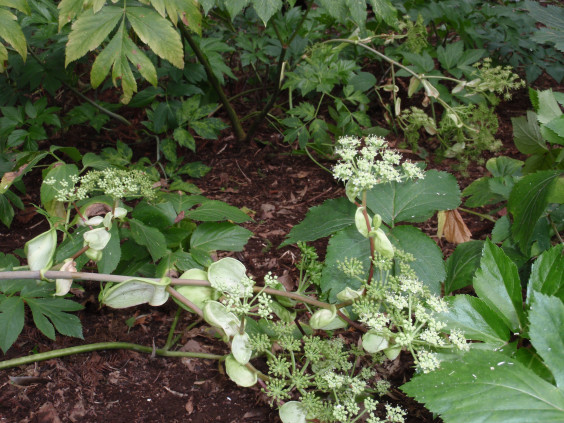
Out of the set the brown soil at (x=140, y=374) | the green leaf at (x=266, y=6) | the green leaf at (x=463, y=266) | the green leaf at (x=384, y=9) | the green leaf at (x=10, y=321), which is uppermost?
the green leaf at (x=266, y=6)

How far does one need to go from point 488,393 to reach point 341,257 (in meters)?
0.58

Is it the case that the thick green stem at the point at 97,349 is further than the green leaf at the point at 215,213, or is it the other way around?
the green leaf at the point at 215,213

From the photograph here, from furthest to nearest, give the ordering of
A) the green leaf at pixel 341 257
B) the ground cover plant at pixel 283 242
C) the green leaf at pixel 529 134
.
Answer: the green leaf at pixel 529 134 < the green leaf at pixel 341 257 < the ground cover plant at pixel 283 242

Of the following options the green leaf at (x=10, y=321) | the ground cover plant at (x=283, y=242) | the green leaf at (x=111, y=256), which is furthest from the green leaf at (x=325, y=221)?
the green leaf at (x=10, y=321)

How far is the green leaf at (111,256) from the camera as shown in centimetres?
146

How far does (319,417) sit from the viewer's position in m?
1.28

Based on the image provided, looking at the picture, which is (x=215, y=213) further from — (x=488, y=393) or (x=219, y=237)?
(x=488, y=393)

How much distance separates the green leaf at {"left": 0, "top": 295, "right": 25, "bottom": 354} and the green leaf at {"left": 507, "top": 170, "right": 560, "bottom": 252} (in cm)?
164

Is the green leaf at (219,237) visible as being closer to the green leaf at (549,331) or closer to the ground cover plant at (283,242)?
the ground cover plant at (283,242)

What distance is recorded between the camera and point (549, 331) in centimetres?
108

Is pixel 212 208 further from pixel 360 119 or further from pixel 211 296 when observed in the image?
pixel 360 119

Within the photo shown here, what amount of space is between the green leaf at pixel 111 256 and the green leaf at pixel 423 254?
2.80 feet

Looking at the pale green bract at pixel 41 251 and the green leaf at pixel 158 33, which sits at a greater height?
the green leaf at pixel 158 33

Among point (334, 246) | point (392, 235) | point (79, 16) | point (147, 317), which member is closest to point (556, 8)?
point (392, 235)
